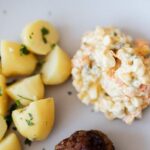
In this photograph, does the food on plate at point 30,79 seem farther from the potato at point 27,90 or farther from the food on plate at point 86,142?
the food on plate at point 86,142

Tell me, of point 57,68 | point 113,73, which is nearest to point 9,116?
point 57,68

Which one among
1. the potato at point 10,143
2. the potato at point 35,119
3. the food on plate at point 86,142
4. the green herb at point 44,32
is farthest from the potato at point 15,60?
the food on plate at point 86,142

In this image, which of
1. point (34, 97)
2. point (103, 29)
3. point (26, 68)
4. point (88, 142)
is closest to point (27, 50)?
point (26, 68)

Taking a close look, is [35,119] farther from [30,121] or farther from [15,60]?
[15,60]

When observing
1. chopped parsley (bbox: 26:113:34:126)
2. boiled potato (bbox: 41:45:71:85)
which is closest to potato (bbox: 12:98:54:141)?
chopped parsley (bbox: 26:113:34:126)

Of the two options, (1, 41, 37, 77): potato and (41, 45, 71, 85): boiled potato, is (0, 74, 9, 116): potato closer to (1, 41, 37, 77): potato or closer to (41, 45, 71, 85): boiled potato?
(1, 41, 37, 77): potato
